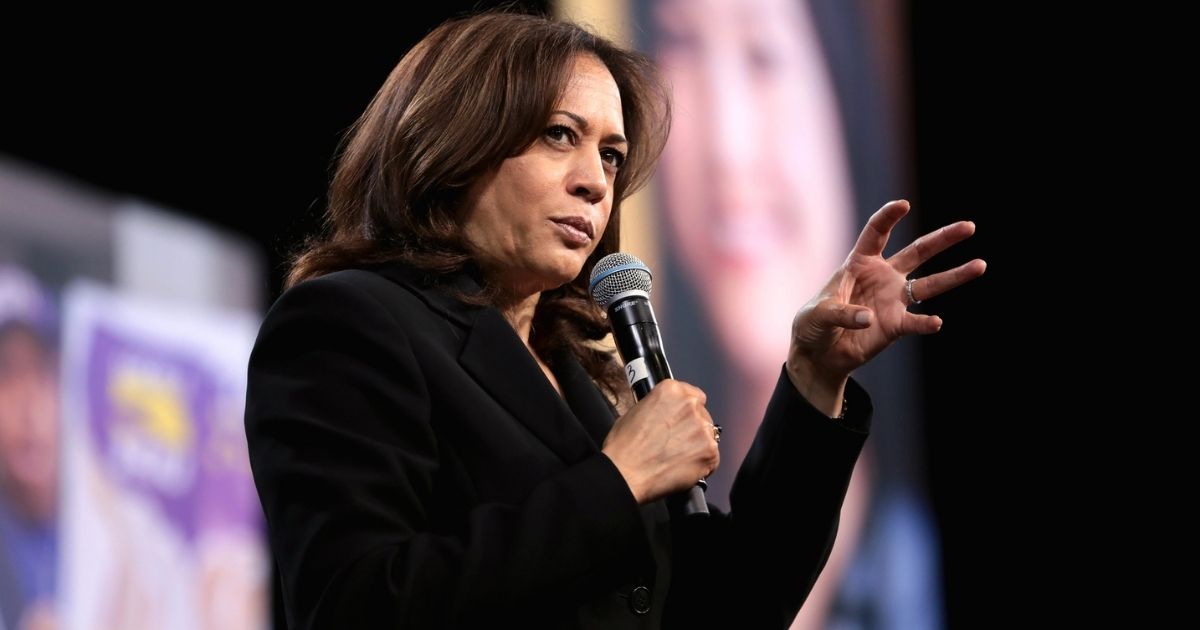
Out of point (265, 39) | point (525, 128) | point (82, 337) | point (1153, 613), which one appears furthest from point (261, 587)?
point (1153, 613)

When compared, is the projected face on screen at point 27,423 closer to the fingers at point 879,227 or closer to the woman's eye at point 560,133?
the woman's eye at point 560,133

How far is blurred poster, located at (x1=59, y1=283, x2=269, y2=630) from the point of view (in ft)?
9.99

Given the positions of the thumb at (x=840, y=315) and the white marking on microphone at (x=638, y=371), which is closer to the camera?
the white marking on microphone at (x=638, y=371)

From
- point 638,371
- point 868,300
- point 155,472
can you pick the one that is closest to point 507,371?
point 638,371

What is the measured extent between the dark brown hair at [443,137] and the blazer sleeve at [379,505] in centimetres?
23

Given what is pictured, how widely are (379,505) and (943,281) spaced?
82cm

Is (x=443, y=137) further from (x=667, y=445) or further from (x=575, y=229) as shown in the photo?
(x=667, y=445)

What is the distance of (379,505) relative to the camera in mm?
1317

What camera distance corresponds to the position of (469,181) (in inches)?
66.1

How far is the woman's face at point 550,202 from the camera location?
1664 mm

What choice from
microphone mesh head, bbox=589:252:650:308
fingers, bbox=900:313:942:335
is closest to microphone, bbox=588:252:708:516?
microphone mesh head, bbox=589:252:650:308

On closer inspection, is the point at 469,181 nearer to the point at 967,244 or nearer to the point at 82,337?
the point at 82,337

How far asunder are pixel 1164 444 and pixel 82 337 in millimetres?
3567

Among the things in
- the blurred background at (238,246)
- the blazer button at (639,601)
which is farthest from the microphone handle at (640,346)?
the blurred background at (238,246)
